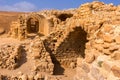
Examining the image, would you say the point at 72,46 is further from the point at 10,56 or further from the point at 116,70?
the point at 116,70

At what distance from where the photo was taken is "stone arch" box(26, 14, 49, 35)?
2220cm

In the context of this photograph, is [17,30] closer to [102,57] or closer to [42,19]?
[42,19]

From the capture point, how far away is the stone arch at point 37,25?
22.2 meters

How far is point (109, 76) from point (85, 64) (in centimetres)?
135

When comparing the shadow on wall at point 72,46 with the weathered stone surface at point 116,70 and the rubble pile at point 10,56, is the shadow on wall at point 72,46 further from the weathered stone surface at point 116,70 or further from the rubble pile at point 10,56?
the weathered stone surface at point 116,70

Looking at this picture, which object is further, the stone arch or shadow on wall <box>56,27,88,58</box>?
the stone arch

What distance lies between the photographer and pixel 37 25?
26281mm

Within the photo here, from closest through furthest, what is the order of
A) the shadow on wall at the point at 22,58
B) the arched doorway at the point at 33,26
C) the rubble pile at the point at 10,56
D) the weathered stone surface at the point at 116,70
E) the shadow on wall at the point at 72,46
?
the weathered stone surface at the point at 116,70 < the rubble pile at the point at 10,56 < the shadow on wall at the point at 22,58 < the shadow on wall at the point at 72,46 < the arched doorway at the point at 33,26

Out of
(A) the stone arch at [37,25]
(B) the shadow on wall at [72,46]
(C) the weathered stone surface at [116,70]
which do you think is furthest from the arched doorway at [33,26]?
(C) the weathered stone surface at [116,70]

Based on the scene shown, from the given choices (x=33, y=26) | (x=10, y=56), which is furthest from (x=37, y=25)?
(x=10, y=56)

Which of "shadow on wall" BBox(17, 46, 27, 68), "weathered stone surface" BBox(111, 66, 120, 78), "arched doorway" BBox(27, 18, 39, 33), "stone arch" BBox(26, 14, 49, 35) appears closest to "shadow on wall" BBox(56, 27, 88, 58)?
"shadow on wall" BBox(17, 46, 27, 68)

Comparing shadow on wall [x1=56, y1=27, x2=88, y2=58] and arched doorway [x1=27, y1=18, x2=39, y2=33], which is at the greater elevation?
arched doorway [x1=27, y1=18, x2=39, y2=33]

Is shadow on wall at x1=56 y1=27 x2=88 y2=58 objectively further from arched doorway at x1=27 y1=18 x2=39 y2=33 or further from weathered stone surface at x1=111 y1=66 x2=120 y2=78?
arched doorway at x1=27 y1=18 x2=39 y2=33

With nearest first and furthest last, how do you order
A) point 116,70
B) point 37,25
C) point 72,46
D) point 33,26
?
point 116,70
point 72,46
point 33,26
point 37,25
